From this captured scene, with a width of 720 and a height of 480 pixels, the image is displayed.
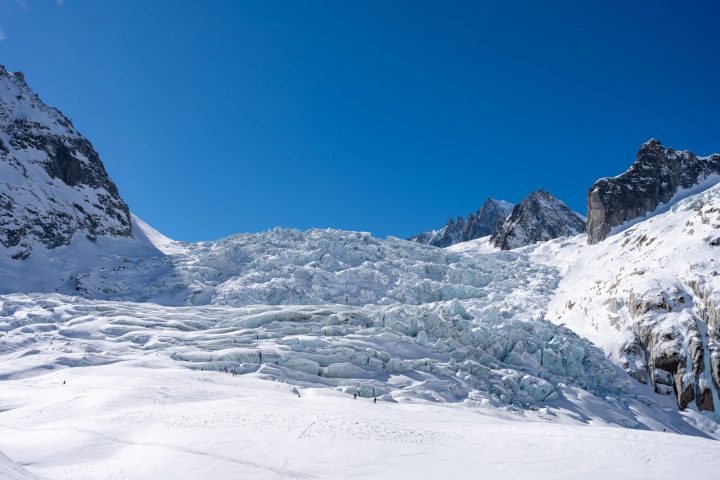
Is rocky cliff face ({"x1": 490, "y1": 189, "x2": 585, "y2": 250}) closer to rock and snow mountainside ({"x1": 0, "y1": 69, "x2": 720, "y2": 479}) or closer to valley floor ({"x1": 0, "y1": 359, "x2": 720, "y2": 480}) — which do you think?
rock and snow mountainside ({"x1": 0, "y1": 69, "x2": 720, "y2": 479})

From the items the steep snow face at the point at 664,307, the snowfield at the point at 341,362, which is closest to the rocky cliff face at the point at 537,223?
the snowfield at the point at 341,362

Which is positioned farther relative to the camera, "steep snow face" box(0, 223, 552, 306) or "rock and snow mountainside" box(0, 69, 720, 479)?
"steep snow face" box(0, 223, 552, 306)

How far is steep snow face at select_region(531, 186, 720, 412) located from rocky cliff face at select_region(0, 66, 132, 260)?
72.7 meters

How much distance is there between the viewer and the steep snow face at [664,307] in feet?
145

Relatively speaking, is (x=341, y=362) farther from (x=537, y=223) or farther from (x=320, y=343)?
(x=537, y=223)

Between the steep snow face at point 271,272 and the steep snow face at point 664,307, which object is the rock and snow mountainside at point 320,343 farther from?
the steep snow face at point 271,272

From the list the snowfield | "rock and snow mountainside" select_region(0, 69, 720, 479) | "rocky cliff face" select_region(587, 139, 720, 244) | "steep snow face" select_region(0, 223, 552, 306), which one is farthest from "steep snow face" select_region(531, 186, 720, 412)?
"rocky cliff face" select_region(587, 139, 720, 244)

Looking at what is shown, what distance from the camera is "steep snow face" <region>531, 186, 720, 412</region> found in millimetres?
44125

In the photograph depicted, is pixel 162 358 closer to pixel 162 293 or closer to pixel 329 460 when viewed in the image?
pixel 329 460

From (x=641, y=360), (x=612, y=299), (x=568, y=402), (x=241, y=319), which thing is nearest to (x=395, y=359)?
(x=568, y=402)

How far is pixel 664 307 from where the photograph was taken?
49156 mm

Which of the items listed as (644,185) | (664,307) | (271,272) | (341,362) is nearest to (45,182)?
(271,272)

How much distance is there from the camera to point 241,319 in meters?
47.3

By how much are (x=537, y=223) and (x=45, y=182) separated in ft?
370
